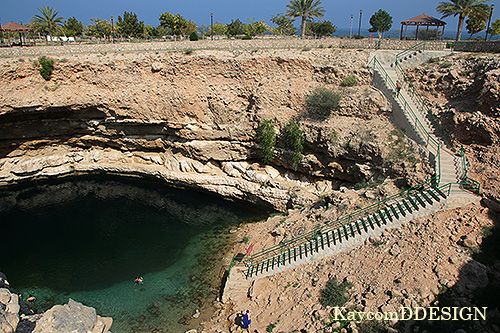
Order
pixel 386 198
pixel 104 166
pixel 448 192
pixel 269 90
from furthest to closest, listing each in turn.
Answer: pixel 104 166 < pixel 269 90 < pixel 386 198 < pixel 448 192

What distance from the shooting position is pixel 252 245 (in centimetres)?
2184

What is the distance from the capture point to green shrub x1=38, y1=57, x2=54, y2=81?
30859mm

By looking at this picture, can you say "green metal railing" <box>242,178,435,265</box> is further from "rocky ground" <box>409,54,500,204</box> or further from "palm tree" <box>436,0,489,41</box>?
"palm tree" <box>436,0,489,41</box>

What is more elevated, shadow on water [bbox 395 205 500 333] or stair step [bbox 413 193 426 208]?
stair step [bbox 413 193 426 208]

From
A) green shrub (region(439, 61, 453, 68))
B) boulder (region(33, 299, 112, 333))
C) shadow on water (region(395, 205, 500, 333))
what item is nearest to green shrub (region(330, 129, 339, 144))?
green shrub (region(439, 61, 453, 68))

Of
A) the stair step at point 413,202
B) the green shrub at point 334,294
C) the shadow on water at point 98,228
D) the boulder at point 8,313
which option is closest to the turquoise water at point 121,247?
the shadow on water at point 98,228

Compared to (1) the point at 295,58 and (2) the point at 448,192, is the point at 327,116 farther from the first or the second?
(2) the point at 448,192

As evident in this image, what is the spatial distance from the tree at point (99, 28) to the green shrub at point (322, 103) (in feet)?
141

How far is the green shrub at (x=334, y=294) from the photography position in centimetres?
1534

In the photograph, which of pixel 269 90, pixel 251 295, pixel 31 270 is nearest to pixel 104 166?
pixel 31 270

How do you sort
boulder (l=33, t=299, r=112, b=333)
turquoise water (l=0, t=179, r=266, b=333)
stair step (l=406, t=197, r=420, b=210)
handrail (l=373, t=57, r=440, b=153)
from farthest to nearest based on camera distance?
handrail (l=373, t=57, r=440, b=153)
turquoise water (l=0, t=179, r=266, b=333)
stair step (l=406, t=197, r=420, b=210)
boulder (l=33, t=299, r=112, b=333)

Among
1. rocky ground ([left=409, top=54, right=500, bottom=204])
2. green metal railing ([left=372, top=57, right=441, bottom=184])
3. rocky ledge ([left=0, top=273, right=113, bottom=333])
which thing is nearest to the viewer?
rocky ledge ([left=0, top=273, right=113, bottom=333])

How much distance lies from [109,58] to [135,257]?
18.8m

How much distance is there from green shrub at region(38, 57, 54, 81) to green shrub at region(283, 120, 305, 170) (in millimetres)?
20189
